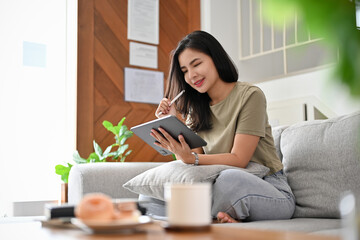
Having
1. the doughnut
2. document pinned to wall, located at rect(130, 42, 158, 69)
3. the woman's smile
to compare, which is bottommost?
the doughnut

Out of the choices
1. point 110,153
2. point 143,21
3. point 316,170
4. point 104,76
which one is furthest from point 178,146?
point 143,21

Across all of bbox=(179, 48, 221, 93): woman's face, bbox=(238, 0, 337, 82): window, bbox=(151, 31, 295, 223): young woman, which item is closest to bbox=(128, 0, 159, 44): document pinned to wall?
bbox=(238, 0, 337, 82): window

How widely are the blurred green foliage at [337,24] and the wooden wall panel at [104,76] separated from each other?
2886 millimetres

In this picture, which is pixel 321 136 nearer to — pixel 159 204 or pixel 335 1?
pixel 159 204

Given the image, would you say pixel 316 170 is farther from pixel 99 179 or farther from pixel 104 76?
pixel 104 76

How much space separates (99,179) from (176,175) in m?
0.52

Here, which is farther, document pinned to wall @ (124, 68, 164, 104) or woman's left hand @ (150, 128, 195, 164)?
document pinned to wall @ (124, 68, 164, 104)

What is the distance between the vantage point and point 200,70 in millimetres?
2000

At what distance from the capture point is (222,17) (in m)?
3.83

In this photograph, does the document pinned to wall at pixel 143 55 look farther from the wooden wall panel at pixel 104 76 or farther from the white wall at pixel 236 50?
the white wall at pixel 236 50

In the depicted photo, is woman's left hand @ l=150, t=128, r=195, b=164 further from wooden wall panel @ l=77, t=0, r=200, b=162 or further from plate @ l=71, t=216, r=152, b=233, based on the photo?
wooden wall panel @ l=77, t=0, r=200, b=162

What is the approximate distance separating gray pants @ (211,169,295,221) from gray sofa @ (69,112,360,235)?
0.07 m

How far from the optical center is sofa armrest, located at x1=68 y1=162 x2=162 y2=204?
73.4 inches

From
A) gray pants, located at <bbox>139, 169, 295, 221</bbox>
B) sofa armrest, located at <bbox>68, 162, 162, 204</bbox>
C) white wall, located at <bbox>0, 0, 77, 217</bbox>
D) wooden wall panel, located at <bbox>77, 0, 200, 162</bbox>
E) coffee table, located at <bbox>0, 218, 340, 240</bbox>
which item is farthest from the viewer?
wooden wall panel, located at <bbox>77, 0, 200, 162</bbox>
